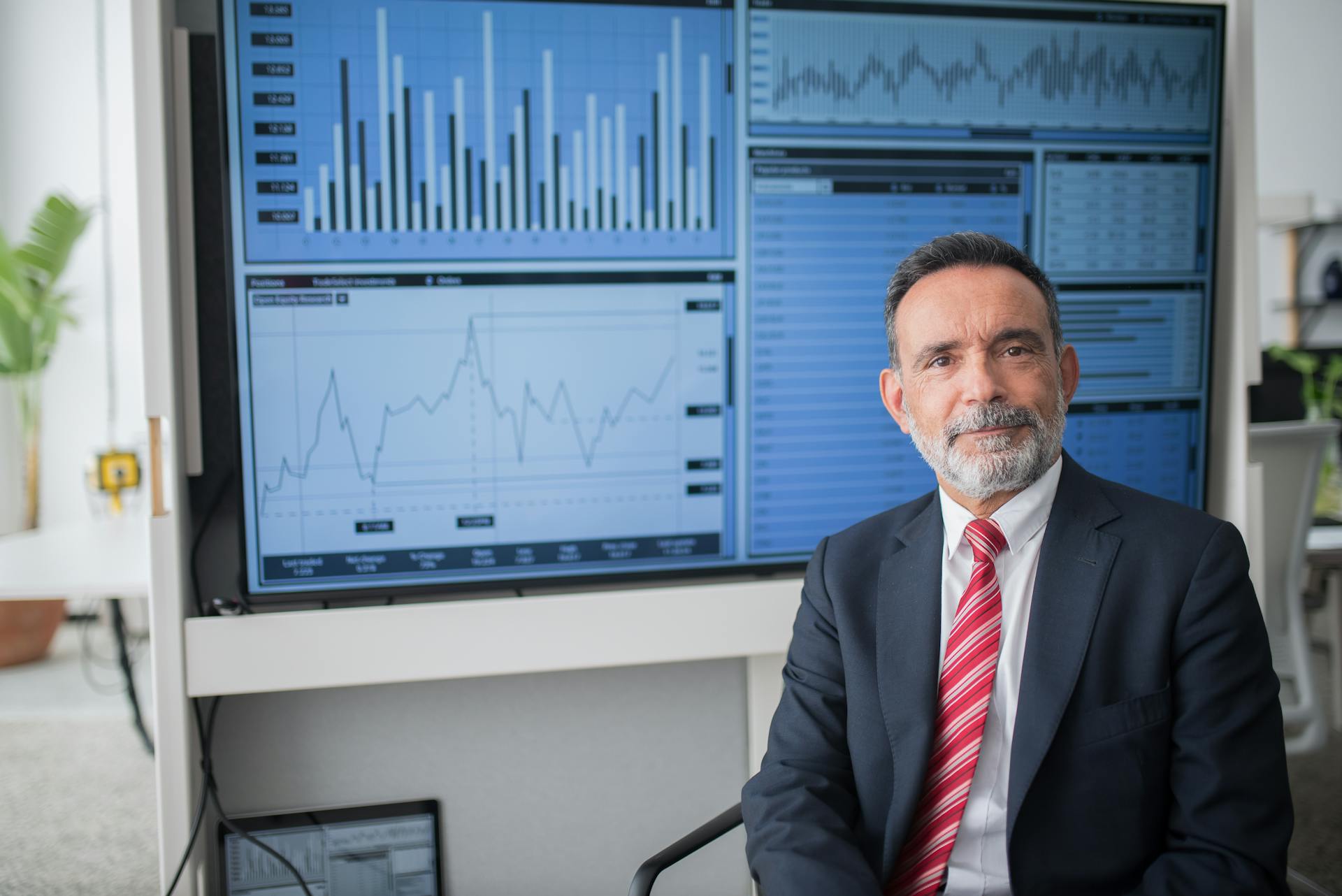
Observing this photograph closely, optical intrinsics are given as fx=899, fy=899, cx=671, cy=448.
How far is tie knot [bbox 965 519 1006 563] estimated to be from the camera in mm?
1369

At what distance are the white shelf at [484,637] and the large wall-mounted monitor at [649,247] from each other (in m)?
0.07

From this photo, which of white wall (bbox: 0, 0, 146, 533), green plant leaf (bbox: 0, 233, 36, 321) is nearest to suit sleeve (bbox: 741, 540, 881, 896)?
green plant leaf (bbox: 0, 233, 36, 321)

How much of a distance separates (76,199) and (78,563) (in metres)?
3.39

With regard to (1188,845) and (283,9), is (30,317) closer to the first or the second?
(283,9)

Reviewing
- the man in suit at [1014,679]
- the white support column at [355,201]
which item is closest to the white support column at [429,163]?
the white support column at [355,201]

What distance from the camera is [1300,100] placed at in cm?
570

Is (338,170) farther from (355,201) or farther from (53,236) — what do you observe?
(53,236)

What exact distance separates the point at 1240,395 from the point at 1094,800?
1252 mm

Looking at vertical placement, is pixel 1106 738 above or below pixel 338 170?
below

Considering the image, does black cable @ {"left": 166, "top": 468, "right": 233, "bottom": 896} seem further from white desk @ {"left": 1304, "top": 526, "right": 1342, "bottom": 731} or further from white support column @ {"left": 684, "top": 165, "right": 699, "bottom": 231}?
white desk @ {"left": 1304, "top": 526, "right": 1342, "bottom": 731}

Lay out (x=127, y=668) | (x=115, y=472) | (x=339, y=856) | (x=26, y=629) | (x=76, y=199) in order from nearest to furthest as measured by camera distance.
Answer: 1. (x=339, y=856)
2. (x=127, y=668)
3. (x=115, y=472)
4. (x=26, y=629)
5. (x=76, y=199)

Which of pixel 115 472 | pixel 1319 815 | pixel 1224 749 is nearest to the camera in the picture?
pixel 1224 749

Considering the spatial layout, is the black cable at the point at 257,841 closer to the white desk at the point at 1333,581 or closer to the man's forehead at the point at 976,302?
the man's forehead at the point at 976,302

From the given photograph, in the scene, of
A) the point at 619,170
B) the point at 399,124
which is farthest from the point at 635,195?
the point at 399,124
